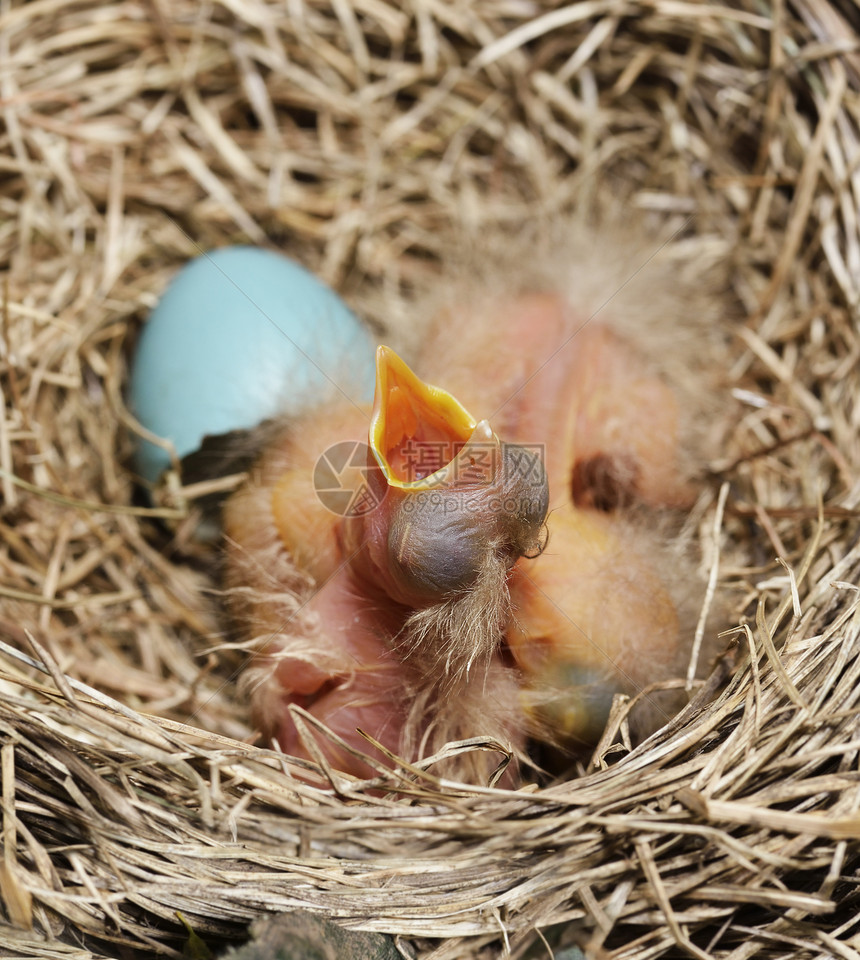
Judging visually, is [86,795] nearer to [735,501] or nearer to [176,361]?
[176,361]

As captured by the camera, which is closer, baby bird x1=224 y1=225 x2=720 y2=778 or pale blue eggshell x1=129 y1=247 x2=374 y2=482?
baby bird x1=224 y1=225 x2=720 y2=778

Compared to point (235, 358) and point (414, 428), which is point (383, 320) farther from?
point (414, 428)

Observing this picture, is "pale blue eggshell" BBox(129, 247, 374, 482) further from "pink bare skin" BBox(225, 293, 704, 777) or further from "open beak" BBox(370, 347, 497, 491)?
"open beak" BBox(370, 347, 497, 491)

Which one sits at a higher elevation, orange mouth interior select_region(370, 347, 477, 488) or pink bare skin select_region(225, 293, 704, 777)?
orange mouth interior select_region(370, 347, 477, 488)

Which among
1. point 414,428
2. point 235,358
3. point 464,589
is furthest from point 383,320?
point 464,589

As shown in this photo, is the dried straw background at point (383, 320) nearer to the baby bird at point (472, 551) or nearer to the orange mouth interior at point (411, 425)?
the baby bird at point (472, 551)

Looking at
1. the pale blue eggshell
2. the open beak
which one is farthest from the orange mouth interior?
the pale blue eggshell
